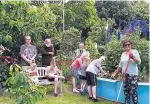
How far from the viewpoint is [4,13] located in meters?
8.23

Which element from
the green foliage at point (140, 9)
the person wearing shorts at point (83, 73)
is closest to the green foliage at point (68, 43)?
the person wearing shorts at point (83, 73)

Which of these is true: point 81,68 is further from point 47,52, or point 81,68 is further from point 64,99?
point 47,52

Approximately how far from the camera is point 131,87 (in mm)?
6746

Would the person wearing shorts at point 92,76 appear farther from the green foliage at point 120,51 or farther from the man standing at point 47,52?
the man standing at point 47,52

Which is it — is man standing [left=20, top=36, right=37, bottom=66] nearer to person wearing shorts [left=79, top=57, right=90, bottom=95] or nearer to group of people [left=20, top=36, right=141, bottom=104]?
group of people [left=20, top=36, right=141, bottom=104]

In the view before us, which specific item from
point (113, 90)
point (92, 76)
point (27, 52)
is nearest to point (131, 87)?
point (113, 90)

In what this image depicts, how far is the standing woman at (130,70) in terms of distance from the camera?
6.46 meters

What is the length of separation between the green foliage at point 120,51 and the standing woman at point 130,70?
133 cm

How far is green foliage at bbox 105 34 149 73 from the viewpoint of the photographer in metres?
8.28

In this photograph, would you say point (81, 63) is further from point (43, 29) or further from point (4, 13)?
point (4, 13)

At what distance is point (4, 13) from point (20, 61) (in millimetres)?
1345

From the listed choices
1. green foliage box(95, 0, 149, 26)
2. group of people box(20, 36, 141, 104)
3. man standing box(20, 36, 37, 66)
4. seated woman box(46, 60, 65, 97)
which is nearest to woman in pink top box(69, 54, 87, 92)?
group of people box(20, 36, 141, 104)

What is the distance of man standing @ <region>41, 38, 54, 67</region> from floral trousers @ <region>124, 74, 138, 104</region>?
275 cm

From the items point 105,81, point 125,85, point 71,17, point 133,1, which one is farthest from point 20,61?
point 133,1
